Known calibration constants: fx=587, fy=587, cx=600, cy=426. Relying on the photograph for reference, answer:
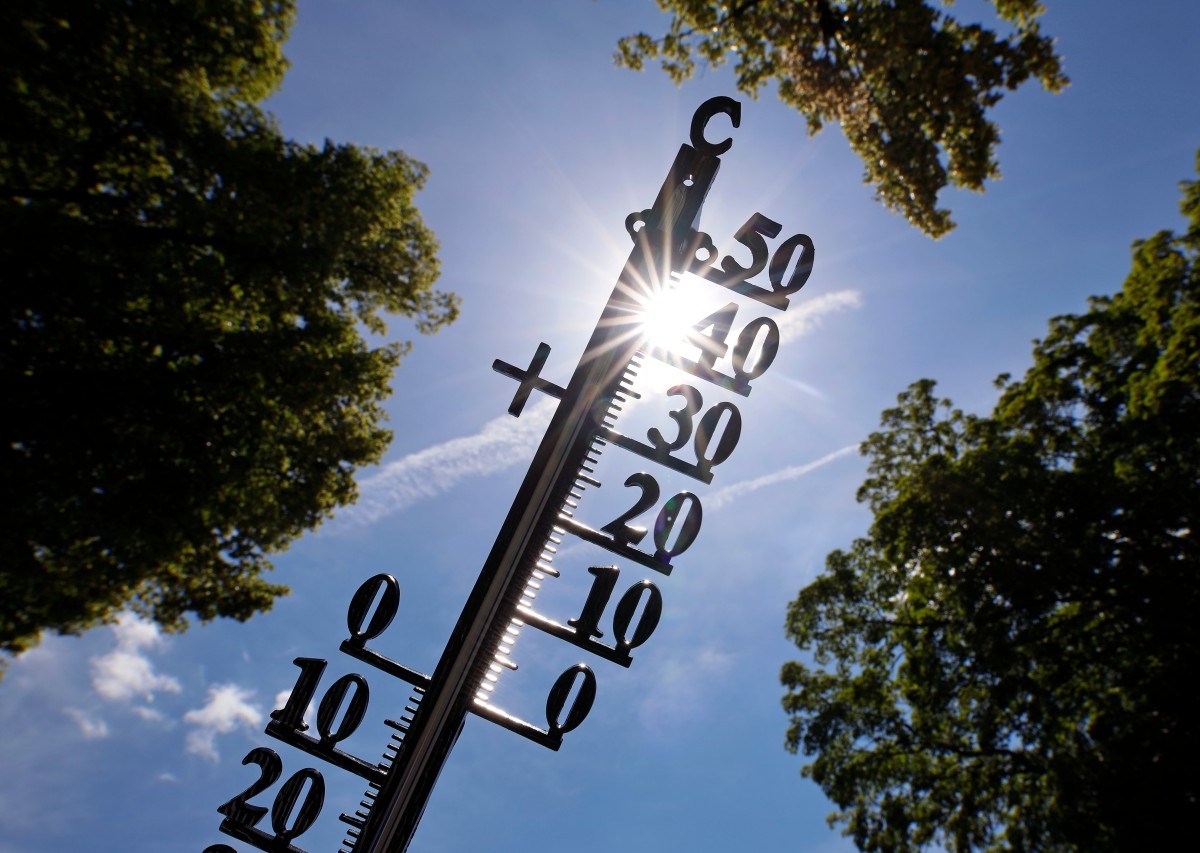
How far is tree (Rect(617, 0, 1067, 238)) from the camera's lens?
7.24 meters

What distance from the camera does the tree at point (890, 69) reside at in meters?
7.24

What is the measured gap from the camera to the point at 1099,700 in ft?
35.5

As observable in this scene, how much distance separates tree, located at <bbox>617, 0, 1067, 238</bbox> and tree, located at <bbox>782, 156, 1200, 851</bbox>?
5163mm

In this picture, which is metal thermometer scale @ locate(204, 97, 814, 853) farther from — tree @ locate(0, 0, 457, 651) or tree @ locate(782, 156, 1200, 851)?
tree @ locate(782, 156, 1200, 851)

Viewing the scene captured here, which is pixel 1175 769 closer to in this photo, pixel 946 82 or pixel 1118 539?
pixel 1118 539

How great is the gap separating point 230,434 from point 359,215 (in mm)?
3927

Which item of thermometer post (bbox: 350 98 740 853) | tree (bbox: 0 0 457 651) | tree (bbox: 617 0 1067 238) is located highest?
tree (bbox: 617 0 1067 238)

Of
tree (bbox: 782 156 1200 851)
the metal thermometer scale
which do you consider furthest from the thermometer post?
tree (bbox: 782 156 1200 851)

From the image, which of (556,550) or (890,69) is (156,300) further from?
(890,69)

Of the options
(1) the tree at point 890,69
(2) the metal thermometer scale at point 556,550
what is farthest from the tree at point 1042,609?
(2) the metal thermometer scale at point 556,550

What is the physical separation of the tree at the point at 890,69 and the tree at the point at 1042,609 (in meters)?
5.16

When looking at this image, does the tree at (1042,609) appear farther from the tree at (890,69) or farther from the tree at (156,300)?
the tree at (156,300)

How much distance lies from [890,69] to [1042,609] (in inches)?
375

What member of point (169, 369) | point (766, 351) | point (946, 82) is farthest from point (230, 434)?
point (946, 82)
